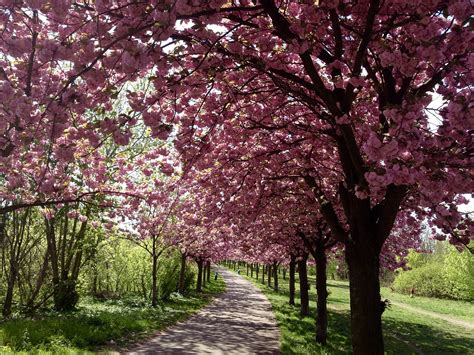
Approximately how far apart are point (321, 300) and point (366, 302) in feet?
28.4

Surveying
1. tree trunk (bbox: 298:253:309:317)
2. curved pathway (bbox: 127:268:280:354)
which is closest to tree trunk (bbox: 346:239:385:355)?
curved pathway (bbox: 127:268:280:354)

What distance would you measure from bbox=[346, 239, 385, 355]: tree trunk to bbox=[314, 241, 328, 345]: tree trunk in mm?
8342

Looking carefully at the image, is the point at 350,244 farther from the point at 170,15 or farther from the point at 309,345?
the point at 309,345

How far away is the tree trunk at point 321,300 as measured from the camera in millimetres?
13516

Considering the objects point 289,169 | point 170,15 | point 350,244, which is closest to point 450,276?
point 289,169

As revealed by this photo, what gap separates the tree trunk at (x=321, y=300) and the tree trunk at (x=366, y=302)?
27.4ft

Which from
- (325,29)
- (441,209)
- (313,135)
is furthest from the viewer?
(313,135)

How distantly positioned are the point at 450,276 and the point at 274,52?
134 ft

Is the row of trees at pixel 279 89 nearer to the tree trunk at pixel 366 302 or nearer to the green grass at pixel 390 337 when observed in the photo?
the tree trunk at pixel 366 302

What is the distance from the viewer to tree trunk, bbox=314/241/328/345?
1352 centimetres

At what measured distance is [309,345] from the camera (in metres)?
12.6

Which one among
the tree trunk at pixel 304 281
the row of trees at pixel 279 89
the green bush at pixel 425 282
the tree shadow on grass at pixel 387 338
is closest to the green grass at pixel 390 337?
the tree shadow on grass at pixel 387 338

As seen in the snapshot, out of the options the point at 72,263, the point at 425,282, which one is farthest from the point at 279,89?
the point at 425,282

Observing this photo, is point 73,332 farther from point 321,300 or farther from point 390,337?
point 390,337
